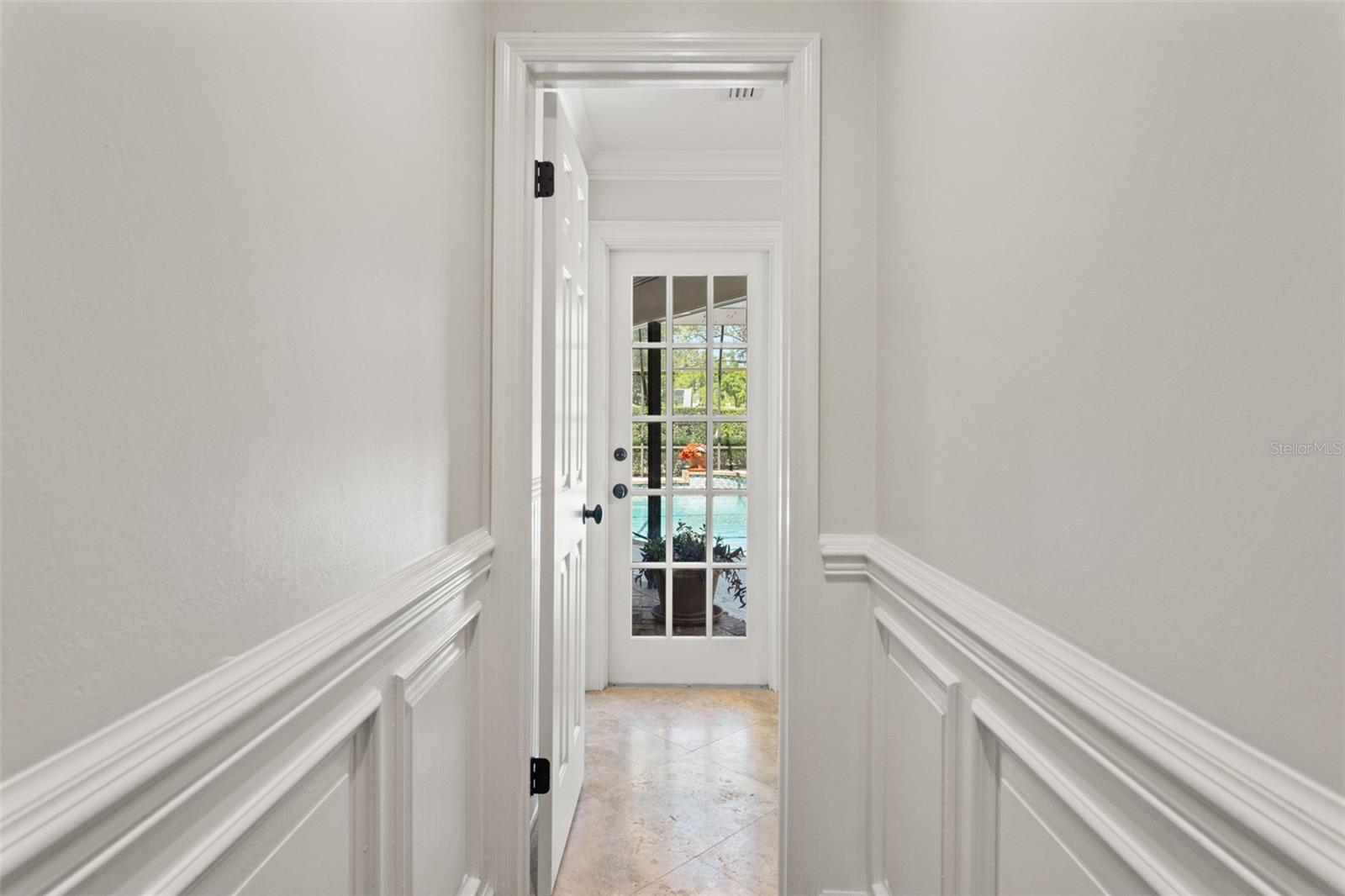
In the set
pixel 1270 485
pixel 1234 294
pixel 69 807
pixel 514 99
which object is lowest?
pixel 69 807

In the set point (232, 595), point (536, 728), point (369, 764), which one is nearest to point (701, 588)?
point (536, 728)

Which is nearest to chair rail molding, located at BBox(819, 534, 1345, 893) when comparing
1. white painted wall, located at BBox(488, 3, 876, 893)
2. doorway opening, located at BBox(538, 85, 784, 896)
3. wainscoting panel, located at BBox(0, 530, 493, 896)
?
white painted wall, located at BBox(488, 3, 876, 893)

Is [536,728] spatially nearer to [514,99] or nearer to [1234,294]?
[514,99]

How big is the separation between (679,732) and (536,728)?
1134 mm

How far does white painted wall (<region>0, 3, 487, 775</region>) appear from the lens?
531mm

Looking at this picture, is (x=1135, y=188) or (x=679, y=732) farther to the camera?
(x=679, y=732)

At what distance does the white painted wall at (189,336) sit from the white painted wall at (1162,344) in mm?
860

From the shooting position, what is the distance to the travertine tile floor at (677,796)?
200cm

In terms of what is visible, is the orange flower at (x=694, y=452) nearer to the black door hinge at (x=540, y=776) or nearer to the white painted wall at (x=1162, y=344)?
the black door hinge at (x=540, y=776)

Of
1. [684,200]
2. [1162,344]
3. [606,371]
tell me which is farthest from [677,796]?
[684,200]

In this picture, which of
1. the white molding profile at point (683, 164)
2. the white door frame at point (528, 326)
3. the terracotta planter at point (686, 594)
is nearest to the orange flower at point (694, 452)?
the terracotta planter at point (686, 594)

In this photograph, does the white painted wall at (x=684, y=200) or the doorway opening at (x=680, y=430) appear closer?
the doorway opening at (x=680, y=430)

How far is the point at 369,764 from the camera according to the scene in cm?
110

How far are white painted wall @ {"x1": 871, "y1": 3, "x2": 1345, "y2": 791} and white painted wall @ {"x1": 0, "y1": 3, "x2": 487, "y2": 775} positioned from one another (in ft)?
2.82
